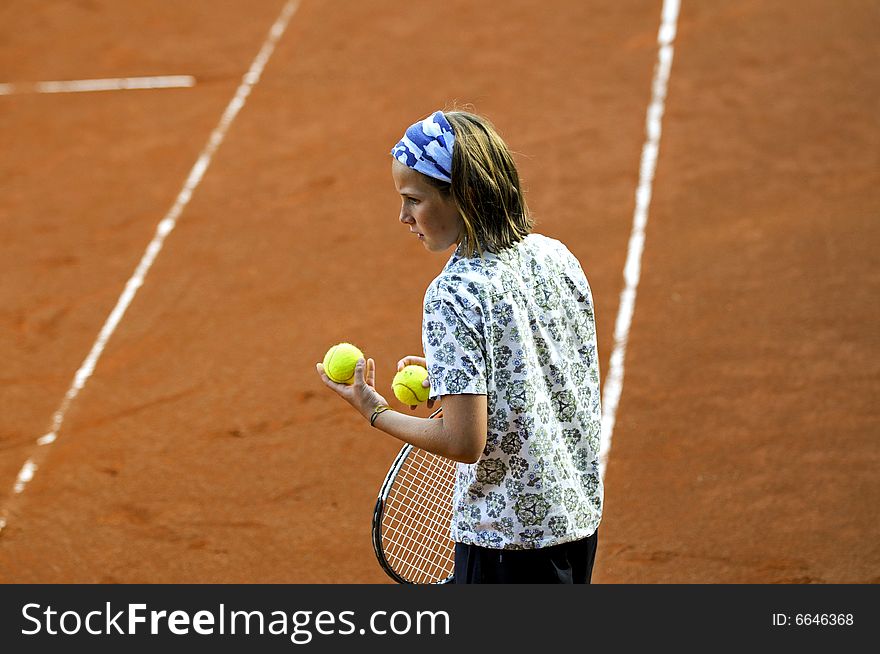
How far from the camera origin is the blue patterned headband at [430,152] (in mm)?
2367

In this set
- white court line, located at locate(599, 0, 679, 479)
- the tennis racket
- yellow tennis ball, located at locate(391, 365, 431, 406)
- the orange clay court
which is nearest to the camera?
yellow tennis ball, located at locate(391, 365, 431, 406)

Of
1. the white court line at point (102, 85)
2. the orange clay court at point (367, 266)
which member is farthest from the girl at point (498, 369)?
the white court line at point (102, 85)

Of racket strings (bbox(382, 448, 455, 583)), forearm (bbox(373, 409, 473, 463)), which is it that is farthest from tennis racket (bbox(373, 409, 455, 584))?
forearm (bbox(373, 409, 473, 463))

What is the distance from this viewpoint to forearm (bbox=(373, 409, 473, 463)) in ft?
7.57

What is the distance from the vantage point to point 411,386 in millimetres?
2873

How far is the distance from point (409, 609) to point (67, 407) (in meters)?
3.38

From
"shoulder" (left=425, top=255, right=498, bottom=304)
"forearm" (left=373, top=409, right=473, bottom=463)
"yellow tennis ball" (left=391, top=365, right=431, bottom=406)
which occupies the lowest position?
"yellow tennis ball" (left=391, top=365, right=431, bottom=406)

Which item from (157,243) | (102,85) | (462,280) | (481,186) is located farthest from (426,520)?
(102,85)

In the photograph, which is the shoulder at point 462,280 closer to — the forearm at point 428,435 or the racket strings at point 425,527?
the forearm at point 428,435

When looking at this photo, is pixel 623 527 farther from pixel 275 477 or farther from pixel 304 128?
pixel 304 128

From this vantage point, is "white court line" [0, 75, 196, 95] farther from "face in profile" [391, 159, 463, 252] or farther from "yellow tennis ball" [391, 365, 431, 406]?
"face in profile" [391, 159, 463, 252]

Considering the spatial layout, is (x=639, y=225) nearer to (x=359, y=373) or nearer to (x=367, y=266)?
(x=367, y=266)

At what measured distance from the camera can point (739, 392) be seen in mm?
5625

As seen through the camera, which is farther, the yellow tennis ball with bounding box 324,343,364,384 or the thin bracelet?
the yellow tennis ball with bounding box 324,343,364,384
